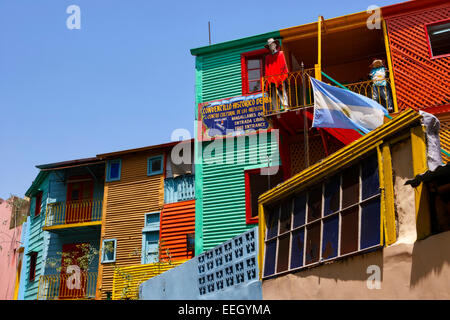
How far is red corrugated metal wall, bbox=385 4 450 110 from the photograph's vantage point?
13.4m

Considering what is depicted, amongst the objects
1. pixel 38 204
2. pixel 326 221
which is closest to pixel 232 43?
pixel 326 221

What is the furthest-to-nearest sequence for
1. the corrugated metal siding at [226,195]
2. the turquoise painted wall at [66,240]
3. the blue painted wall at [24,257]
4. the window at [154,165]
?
the blue painted wall at [24,257] < the turquoise painted wall at [66,240] < the window at [154,165] < the corrugated metal siding at [226,195]

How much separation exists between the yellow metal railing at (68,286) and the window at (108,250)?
3.93 feet

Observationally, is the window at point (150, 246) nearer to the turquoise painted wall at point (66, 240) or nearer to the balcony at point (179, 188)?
the balcony at point (179, 188)

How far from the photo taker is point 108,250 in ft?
67.2

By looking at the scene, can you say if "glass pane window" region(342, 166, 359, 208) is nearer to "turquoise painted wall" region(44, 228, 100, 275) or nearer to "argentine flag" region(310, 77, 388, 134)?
"argentine flag" region(310, 77, 388, 134)

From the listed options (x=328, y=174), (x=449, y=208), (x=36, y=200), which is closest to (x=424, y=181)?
(x=449, y=208)

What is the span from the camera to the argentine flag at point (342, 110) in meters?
10.3

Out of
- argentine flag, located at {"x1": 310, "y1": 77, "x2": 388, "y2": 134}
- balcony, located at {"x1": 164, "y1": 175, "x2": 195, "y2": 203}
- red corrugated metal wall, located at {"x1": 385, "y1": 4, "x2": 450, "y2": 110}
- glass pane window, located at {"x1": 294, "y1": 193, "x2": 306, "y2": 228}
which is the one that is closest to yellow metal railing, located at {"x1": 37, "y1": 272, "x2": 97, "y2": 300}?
balcony, located at {"x1": 164, "y1": 175, "x2": 195, "y2": 203}

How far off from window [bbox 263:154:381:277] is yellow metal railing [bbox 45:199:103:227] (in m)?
14.1

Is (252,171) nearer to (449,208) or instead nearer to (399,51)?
(399,51)

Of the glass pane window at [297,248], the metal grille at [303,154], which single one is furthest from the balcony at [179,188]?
the glass pane window at [297,248]

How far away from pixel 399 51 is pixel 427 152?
8903 mm

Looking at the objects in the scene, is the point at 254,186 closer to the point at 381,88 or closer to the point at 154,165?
the point at 381,88
